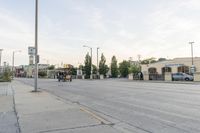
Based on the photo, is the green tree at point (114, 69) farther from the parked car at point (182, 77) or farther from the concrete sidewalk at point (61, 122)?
the concrete sidewalk at point (61, 122)

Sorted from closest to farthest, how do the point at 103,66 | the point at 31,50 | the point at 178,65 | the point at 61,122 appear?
the point at 61,122
the point at 31,50
the point at 178,65
the point at 103,66

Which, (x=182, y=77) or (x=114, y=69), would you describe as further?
(x=114, y=69)

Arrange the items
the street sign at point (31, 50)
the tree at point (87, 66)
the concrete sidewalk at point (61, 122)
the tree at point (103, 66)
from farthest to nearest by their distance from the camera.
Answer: the tree at point (103, 66) < the tree at point (87, 66) < the street sign at point (31, 50) < the concrete sidewalk at point (61, 122)

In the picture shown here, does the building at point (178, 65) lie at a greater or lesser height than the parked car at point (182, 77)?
greater

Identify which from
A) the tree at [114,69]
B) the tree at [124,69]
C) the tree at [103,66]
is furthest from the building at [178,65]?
the tree at [124,69]

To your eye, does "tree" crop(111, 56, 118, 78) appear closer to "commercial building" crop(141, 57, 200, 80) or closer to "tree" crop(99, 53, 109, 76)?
"tree" crop(99, 53, 109, 76)

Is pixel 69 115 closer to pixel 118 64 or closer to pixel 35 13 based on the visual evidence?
pixel 35 13

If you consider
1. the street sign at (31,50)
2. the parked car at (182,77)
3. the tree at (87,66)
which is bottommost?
the parked car at (182,77)

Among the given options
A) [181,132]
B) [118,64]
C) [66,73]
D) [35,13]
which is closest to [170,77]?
[66,73]

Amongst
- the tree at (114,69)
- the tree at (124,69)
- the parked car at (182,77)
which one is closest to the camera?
the parked car at (182,77)

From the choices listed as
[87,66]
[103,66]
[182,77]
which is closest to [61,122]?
[182,77]

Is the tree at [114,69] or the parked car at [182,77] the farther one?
the tree at [114,69]

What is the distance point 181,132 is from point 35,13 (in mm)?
17944

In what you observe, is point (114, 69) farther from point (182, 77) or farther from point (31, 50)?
point (31, 50)
